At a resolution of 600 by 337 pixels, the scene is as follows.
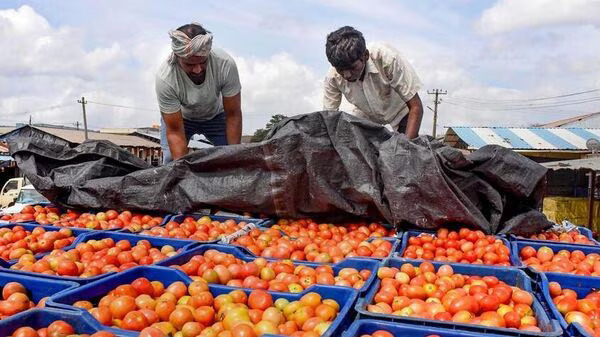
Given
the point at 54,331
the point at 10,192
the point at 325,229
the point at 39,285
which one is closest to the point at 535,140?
the point at 325,229

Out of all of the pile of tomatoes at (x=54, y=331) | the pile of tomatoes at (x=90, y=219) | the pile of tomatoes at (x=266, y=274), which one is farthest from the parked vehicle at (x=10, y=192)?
the pile of tomatoes at (x=54, y=331)

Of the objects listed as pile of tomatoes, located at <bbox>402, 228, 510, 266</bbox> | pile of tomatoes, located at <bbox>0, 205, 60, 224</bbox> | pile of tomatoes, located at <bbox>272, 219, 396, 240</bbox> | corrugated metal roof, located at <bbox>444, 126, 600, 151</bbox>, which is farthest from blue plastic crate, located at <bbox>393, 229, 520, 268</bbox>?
corrugated metal roof, located at <bbox>444, 126, 600, 151</bbox>

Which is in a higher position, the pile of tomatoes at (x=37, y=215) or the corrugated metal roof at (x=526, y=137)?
the corrugated metal roof at (x=526, y=137)

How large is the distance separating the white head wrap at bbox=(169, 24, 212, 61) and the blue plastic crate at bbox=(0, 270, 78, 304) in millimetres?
2215

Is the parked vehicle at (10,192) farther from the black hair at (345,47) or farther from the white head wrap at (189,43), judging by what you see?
the black hair at (345,47)

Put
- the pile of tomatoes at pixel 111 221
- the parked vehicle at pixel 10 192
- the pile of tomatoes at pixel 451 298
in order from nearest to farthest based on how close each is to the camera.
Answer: the pile of tomatoes at pixel 451 298 < the pile of tomatoes at pixel 111 221 < the parked vehicle at pixel 10 192

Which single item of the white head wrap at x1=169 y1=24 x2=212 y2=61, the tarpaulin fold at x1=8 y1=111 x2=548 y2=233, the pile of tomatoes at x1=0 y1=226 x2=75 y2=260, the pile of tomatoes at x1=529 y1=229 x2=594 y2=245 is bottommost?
the pile of tomatoes at x1=0 y1=226 x2=75 y2=260

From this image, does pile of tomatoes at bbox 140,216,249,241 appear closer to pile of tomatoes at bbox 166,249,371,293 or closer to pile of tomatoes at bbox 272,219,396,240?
pile of tomatoes at bbox 272,219,396,240

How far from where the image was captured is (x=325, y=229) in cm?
395

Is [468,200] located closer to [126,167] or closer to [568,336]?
[568,336]

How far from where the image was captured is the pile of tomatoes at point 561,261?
296 centimetres

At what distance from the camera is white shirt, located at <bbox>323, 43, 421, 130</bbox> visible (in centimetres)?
459

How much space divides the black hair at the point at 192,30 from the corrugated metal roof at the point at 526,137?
50.1 feet

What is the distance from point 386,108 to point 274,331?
3.35 m
